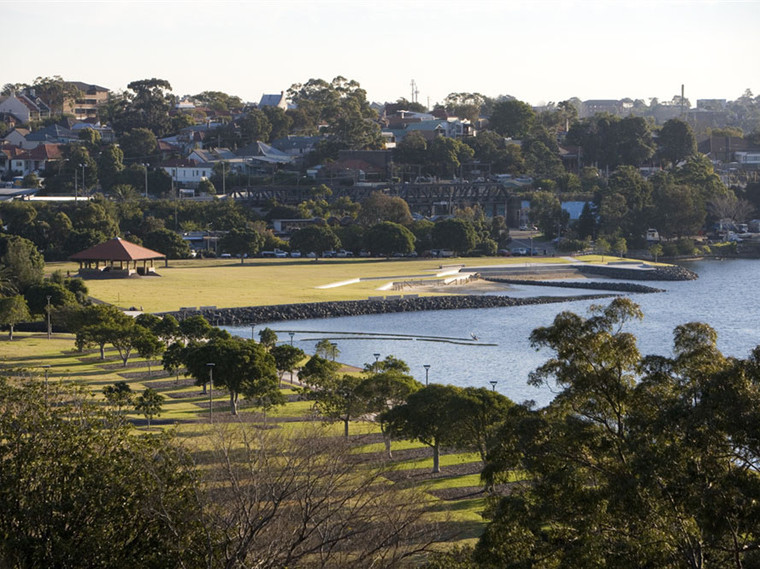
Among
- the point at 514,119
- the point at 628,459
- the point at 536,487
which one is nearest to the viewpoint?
the point at 628,459

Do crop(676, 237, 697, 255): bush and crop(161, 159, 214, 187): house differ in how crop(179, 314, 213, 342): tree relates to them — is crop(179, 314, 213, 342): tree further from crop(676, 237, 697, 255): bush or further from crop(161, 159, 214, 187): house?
crop(161, 159, 214, 187): house

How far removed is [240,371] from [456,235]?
4849 cm

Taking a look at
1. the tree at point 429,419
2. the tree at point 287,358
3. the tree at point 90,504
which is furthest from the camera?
the tree at point 287,358

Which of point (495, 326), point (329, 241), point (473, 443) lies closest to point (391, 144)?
point (329, 241)

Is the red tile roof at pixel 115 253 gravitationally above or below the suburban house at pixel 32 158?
below

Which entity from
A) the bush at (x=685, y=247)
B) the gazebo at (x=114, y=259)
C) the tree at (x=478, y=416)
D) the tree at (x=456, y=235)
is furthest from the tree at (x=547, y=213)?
the tree at (x=478, y=416)

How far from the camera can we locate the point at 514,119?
11731 centimetres

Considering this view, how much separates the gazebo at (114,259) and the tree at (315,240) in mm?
13055

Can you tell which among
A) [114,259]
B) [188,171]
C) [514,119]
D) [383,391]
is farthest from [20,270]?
→ [514,119]

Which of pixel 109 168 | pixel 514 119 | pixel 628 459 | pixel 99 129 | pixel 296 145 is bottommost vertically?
pixel 628 459

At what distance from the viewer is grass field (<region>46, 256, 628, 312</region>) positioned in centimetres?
5250

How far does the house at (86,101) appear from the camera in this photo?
455ft

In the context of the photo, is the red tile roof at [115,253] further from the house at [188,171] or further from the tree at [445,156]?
the tree at [445,156]

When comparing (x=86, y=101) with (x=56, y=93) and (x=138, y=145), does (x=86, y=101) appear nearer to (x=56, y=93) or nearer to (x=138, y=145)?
(x=56, y=93)
